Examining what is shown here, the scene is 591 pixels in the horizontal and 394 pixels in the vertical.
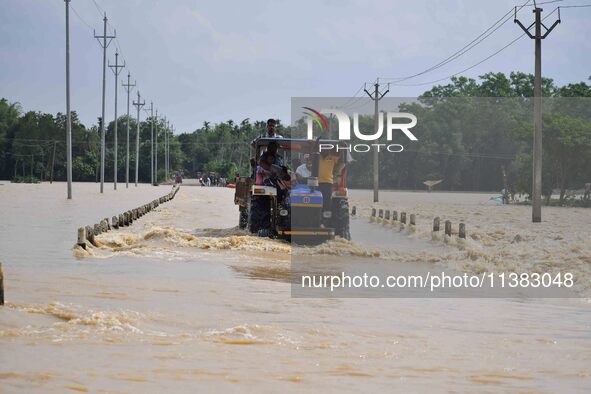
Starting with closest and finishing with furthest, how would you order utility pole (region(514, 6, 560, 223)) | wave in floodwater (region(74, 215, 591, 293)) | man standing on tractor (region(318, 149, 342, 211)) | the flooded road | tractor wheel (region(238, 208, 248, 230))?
the flooded road < wave in floodwater (region(74, 215, 591, 293)) < man standing on tractor (region(318, 149, 342, 211)) < tractor wheel (region(238, 208, 248, 230)) < utility pole (region(514, 6, 560, 223))

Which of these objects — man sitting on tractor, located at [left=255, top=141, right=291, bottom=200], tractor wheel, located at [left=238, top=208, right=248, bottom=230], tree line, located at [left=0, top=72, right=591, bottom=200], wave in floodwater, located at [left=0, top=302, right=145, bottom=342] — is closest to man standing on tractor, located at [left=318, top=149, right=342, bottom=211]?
man sitting on tractor, located at [left=255, top=141, right=291, bottom=200]

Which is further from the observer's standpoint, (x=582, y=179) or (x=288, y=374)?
(x=582, y=179)

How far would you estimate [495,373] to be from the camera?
9461 mm

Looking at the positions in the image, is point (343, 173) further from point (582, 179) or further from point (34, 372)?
point (582, 179)

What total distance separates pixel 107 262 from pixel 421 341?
9719 mm

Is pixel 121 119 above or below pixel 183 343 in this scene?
above

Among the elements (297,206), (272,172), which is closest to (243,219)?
(272,172)

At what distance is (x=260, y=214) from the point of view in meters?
23.7

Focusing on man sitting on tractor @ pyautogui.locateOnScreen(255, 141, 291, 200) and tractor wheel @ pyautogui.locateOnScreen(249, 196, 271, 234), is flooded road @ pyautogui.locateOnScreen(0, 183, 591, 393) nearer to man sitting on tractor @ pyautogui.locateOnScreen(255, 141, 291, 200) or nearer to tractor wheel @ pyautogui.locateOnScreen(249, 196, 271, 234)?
man sitting on tractor @ pyautogui.locateOnScreen(255, 141, 291, 200)

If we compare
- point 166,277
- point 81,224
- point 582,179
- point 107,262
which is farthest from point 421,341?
point 582,179

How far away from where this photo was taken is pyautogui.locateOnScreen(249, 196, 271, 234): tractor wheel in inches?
923

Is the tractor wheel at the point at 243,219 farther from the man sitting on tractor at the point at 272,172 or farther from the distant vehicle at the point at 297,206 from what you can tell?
the man sitting on tractor at the point at 272,172

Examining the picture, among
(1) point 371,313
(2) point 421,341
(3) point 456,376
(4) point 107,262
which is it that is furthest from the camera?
(4) point 107,262

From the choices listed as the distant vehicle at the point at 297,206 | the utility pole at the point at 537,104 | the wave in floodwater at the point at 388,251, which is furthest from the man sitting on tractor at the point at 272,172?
the utility pole at the point at 537,104
